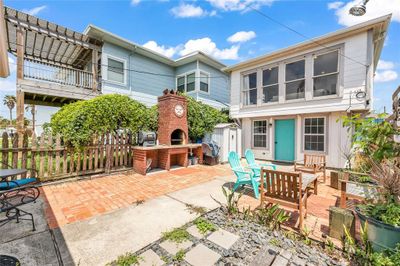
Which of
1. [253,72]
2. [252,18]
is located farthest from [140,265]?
[253,72]

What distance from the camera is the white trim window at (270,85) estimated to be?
30.9 ft

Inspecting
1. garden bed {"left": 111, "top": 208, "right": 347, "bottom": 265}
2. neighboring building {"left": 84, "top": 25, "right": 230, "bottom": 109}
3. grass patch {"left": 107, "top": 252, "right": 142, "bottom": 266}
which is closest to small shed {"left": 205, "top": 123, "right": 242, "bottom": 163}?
neighboring building {"left": 84, "top": 25, "right": 230, "bottom": 109}

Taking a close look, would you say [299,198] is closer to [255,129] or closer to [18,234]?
[18,234]

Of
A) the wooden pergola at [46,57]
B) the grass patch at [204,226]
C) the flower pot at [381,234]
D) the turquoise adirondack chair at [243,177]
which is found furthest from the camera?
the wooden pergola at [46,57]

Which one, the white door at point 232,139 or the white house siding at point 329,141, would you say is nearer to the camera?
the white house siding at point 329,141

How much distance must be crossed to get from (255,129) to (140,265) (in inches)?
368

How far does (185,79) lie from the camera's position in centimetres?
1300

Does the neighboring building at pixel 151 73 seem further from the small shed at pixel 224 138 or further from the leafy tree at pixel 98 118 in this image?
the leafy tree at pixel 98 118

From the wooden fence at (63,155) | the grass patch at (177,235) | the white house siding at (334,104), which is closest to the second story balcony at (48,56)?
the wooden fence at (63,155)

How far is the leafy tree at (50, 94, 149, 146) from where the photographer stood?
214 inches

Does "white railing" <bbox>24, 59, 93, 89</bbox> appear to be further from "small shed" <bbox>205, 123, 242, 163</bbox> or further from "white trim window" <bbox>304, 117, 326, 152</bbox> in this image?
"white trim window" <bbox>304, 117, 326, 152</bbox>

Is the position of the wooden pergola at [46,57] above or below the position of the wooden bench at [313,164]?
above

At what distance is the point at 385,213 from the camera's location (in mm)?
2275

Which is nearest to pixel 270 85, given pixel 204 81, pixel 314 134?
pixel 314 134
